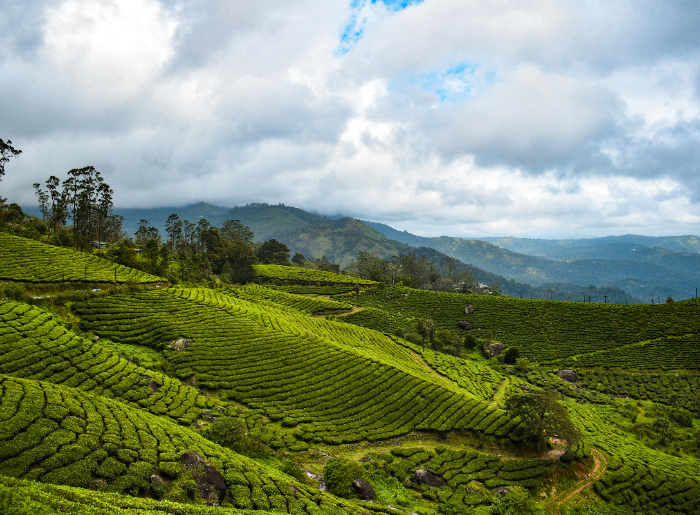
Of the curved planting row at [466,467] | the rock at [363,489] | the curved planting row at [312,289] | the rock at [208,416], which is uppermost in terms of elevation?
the curved planting row at [312,289]

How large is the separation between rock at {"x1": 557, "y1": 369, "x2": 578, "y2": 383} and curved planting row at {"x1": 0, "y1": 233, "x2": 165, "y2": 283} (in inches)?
3011

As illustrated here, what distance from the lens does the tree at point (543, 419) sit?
33.8 m

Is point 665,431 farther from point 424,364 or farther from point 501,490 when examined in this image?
point 501,490

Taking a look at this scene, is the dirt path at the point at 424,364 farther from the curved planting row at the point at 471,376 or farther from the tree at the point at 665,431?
the tree at the point at 665,431

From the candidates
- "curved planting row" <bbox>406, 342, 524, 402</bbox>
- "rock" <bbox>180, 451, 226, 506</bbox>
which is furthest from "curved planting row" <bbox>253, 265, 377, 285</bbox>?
"rock" <bbox>180, 451, 226, 506</bbox>

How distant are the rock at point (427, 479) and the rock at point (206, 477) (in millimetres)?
16751

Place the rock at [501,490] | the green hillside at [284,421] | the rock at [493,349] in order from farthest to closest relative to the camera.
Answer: the rock at [493,349] < the rock at [501,490] < the green hillside at [284,421]

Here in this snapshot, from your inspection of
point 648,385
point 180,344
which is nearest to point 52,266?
point 180,344

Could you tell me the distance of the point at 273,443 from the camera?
29.5 m

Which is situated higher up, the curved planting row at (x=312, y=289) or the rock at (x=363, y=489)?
the curved planting row at (x=312, y=289)

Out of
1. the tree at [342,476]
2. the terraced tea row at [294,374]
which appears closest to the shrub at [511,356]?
the terraced tea row at [294,374]

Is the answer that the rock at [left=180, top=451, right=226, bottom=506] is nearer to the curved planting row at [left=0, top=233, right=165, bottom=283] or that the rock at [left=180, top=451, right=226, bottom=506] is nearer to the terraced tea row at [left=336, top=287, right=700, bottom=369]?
the curved planting row at [left=0, top=233, right=165, bottom=283]

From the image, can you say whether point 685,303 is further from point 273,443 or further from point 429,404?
point 273,443

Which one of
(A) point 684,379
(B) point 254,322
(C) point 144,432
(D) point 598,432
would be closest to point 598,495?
(D) point 598,432
